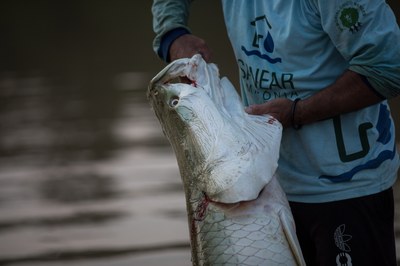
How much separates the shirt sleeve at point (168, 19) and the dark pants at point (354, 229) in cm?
72

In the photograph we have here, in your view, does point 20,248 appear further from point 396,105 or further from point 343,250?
point 396,105

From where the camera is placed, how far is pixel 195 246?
7.61 ft

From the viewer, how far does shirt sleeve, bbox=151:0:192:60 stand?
10.1ft

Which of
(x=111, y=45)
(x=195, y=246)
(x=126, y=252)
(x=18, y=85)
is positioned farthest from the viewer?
(x=111, y=45)

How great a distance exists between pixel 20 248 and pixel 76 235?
1.00 ft

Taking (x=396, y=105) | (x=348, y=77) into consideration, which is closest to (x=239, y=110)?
(x=348, y=77)

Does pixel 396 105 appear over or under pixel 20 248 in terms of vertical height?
over

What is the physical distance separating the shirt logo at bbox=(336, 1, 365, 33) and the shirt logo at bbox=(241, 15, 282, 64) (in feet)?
0.91

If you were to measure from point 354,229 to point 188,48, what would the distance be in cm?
76

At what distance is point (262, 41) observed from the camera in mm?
2723

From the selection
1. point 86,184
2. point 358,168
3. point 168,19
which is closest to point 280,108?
point 358,168

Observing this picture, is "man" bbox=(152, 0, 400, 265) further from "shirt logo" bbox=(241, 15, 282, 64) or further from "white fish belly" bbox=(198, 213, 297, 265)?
"white fish belly" bbox=(198, 213, 297, 265)

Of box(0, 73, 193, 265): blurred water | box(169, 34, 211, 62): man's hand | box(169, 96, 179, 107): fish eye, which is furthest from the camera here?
box(0, 73, 193, 265): blurred water

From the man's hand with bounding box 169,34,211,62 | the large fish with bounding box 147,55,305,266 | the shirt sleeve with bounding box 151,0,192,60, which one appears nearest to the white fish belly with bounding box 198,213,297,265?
the large fish with bounding box 147,55,305,266
